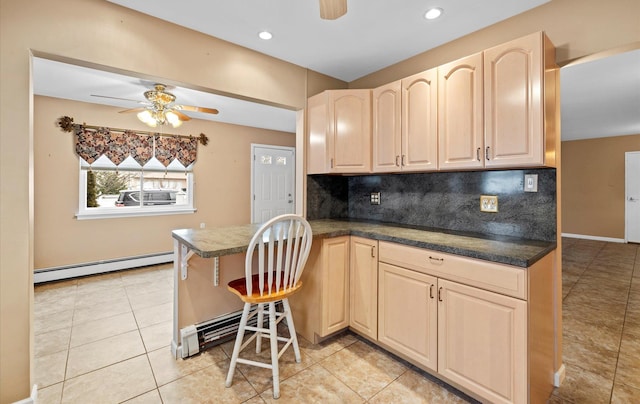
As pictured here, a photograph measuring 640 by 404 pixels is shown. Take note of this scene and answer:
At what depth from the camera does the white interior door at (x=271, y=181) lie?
5.45m

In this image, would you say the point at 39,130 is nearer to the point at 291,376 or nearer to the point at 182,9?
the point at 182,9

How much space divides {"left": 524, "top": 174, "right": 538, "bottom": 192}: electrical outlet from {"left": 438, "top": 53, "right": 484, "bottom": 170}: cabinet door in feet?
1.20

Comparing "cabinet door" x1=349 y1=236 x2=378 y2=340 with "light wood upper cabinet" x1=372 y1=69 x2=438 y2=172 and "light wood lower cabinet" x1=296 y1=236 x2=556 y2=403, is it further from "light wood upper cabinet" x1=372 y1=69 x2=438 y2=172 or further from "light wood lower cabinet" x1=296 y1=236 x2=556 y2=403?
"light wood upper cabinet" x1=372 y1=69 x2=438 y2=172

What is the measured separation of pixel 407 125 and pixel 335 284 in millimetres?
1367

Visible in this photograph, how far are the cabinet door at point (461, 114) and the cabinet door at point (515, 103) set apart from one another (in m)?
0.05

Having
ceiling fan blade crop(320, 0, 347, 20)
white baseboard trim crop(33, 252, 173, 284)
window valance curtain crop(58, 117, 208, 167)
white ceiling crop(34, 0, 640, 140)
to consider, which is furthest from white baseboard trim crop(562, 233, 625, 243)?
white baseboard trim crop(33, 252, 173, 284)

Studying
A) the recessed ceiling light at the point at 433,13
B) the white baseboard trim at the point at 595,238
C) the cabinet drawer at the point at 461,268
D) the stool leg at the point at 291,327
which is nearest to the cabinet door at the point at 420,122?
the recessed ceiling light at the point at 433,13

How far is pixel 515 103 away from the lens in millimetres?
1640

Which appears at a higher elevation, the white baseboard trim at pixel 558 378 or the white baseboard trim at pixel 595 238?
the white baseboard trim at pixel 595 238

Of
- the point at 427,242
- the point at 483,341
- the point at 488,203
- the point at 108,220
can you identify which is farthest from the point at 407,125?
the point at 108,220

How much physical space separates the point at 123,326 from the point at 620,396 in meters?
3.63

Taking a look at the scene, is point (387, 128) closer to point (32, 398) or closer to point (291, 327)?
point (291, 327)

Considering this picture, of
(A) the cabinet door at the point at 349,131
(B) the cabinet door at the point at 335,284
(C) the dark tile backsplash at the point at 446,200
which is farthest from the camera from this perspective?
(A) the cabinet door at the point at 349,131

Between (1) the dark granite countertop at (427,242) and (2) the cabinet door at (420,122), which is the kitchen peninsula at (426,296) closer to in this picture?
(1) the dark granite countertop at (427,242)
